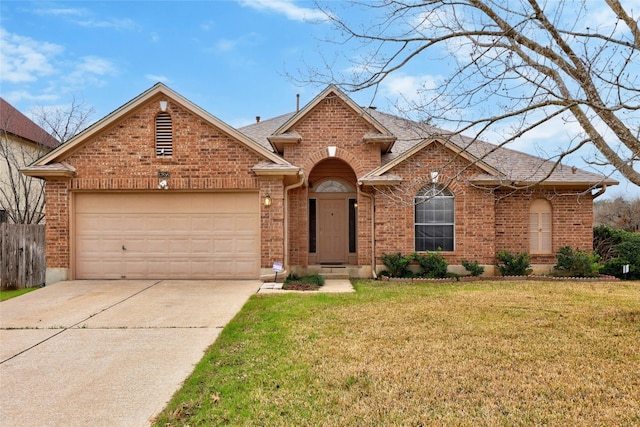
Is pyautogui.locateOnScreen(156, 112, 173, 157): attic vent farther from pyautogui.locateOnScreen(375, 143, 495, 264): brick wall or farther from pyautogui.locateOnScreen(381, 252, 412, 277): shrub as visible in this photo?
pyautogui.locateOnScreen(381, 252, 412, 277): shrub

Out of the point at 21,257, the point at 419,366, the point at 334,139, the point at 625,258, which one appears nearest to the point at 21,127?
the point at 21,257

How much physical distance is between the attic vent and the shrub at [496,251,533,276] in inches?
411

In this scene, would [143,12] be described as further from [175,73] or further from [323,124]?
[323,124]

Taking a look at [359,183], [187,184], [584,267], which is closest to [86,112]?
[187,184]

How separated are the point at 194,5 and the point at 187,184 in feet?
17.6

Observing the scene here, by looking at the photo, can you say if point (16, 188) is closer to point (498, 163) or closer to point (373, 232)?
point (373, 232)

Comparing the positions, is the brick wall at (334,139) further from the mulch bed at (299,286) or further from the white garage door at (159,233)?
the mulch bed at (299,286)

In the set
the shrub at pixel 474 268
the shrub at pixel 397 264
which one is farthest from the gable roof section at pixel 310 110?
the shrub at pixel 474 268

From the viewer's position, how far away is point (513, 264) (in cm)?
1230

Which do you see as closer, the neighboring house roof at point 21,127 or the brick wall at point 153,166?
the brick wall at point 153,166

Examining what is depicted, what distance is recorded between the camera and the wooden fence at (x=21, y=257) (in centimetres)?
1085

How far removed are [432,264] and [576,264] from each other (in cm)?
457

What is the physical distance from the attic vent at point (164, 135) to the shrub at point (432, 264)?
778 centimetres

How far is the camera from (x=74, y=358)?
535 cm
